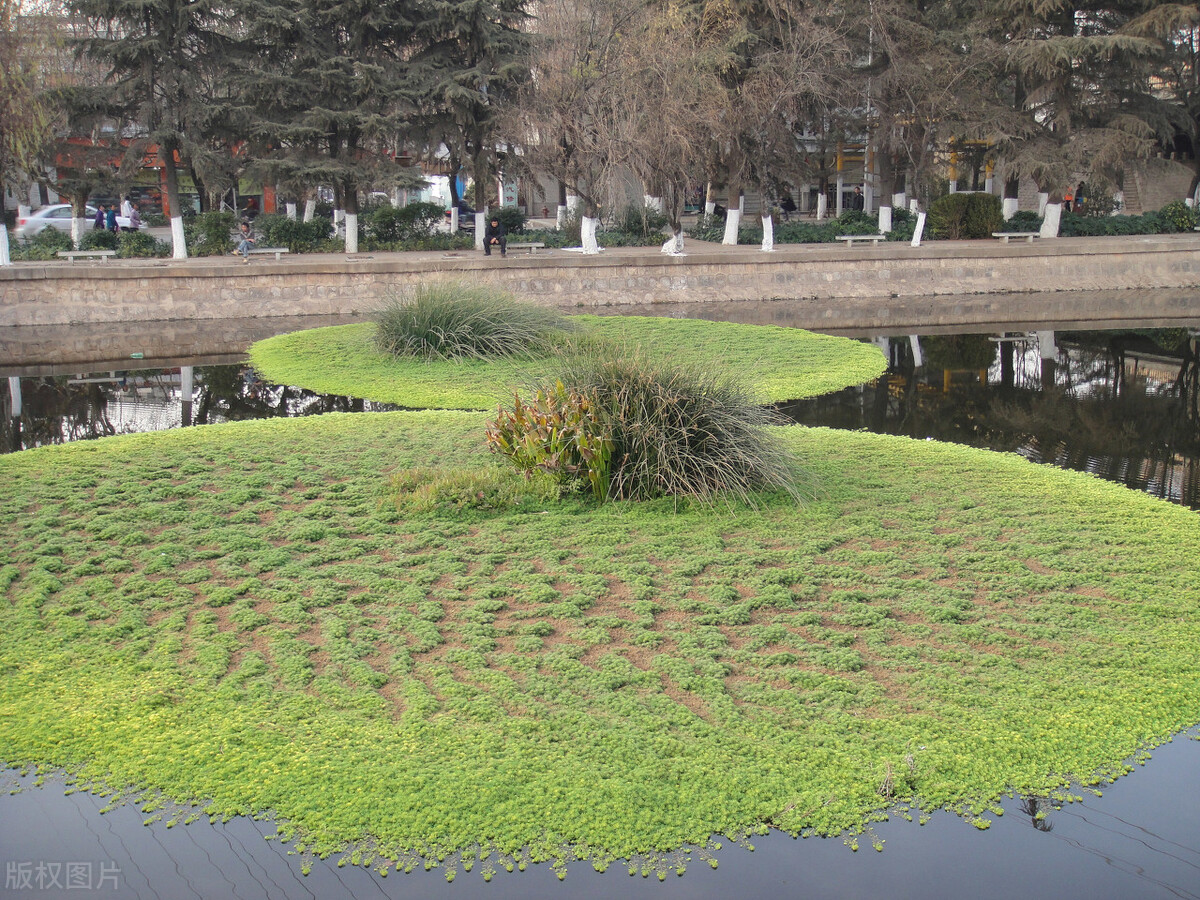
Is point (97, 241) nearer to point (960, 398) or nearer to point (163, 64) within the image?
point (163, 64)

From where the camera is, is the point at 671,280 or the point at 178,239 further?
the point at 178,239

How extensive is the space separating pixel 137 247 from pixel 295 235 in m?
3.85

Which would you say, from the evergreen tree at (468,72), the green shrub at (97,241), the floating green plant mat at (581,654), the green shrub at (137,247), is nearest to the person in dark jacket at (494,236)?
the evergreen tree at (468,72)

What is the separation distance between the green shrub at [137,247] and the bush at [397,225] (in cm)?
547

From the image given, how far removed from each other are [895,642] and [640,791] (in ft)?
6.43

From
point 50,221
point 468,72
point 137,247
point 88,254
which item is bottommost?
point 88,254

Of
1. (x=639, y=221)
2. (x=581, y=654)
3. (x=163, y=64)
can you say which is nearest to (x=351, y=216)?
(x=163, y=64)

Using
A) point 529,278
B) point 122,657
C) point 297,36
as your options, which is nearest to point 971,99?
point 529,278

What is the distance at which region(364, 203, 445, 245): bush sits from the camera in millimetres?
29173

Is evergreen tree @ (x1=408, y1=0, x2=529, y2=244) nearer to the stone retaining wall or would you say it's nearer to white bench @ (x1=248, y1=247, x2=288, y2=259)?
the stone retaining wall

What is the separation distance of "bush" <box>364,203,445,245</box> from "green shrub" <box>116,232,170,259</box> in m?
5.47

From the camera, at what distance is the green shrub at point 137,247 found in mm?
26219

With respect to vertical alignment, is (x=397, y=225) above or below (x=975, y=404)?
above

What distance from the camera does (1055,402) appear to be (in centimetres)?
1280
